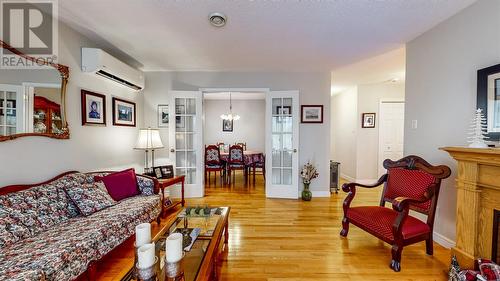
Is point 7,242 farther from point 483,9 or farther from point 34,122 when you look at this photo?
point 483,9

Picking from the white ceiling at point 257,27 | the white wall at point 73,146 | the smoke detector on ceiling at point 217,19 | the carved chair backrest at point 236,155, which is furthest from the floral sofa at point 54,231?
the carved chair backrest at point 236,155

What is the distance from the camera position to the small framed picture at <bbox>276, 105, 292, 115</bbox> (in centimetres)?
408

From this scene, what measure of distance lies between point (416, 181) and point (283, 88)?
261 centimetres

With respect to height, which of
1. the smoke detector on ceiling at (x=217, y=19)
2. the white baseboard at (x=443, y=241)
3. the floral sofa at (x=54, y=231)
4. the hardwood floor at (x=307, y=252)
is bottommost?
the hardwood floor at (x=307, y=252)

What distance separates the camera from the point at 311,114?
4.11 meters

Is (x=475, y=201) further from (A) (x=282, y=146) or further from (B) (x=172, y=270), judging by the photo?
(A) (x=282, y=146)

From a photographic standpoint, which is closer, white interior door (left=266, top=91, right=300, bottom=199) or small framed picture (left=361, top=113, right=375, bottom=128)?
white interior door (left=266, top=91, right=300, bottom=199)

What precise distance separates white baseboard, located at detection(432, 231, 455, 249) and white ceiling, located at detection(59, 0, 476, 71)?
91.4 inches

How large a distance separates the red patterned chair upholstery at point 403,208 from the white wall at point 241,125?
4816mm

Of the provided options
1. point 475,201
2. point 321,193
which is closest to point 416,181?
point 475,201

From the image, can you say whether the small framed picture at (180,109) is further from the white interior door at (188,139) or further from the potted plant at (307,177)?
the potted plant at (307,177)

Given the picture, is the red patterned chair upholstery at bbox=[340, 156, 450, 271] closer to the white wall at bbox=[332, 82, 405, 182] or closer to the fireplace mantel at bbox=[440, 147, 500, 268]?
the fireplace mantel at bbox=[440, 147, 500, 268]

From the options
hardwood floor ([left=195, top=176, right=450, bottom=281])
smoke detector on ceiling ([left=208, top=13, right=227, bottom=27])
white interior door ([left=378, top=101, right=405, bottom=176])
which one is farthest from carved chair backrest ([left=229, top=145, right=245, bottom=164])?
white interior door ([left=378, top=101, right=405, bottom=176])

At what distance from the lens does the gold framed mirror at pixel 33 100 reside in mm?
1809
